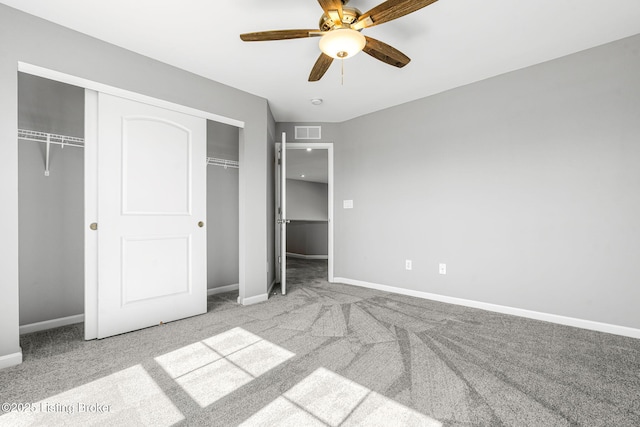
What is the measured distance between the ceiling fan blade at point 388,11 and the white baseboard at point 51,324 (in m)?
3.51

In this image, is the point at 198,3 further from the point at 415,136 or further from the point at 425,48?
the point at 415,136

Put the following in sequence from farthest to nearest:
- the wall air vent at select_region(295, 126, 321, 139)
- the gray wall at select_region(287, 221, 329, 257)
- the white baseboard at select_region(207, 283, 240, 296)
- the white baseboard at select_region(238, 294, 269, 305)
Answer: the gray wall at select_region(287, 221, 329, 257), the wall air vent at select_region(295, 126, 321, 139), the white baseboard at select_region(207, 283, 240, 296), the white baseboard at select_region(238, 294, 269, 305)

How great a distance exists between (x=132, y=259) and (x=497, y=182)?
3.72 meters

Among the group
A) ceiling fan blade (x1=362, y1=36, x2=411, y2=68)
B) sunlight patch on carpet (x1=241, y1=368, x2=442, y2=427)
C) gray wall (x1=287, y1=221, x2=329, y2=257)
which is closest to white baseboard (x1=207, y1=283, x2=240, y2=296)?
sunlight patch on carpet (x1=241, y1=368, x2=442, y2=427)

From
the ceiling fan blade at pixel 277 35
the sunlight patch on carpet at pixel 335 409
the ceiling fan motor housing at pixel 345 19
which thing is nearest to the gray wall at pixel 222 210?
the ceiling fan blade at pixel 277 35

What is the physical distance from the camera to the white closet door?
7.91ft

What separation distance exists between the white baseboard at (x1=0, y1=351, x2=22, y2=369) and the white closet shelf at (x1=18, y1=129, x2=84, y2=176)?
1.52 meters

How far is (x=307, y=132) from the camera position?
444 centimetres

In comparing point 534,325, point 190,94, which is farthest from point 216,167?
point 534,325

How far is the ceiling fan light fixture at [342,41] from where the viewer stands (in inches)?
68.1

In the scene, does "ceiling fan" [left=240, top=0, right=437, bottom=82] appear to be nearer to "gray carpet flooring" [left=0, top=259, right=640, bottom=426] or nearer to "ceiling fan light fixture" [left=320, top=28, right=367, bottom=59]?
"ceiling fan light fixture" [left=320, top=28, right=367, bottom=59]

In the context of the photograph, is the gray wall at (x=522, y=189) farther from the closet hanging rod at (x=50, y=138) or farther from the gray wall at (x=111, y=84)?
the closet hanging rod at (x=50, y=138)

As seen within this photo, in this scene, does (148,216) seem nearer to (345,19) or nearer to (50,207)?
(50,207)

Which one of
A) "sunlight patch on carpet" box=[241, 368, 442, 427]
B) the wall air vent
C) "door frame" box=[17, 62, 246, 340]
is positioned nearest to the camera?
"sunlight patch on carpet" box=[241, 368, 442, 427]
